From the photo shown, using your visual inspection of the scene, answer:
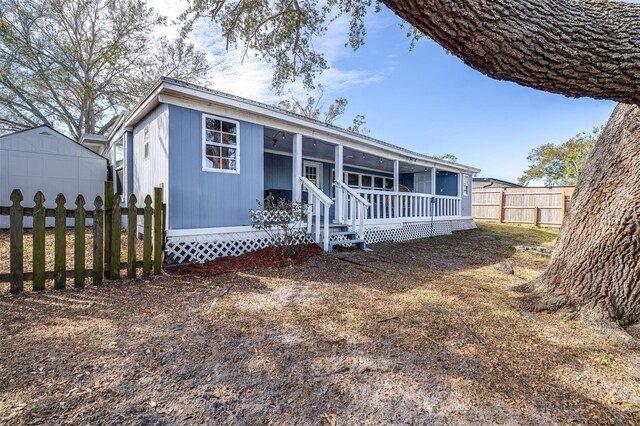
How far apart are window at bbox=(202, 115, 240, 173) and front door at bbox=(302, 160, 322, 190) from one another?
5133mm

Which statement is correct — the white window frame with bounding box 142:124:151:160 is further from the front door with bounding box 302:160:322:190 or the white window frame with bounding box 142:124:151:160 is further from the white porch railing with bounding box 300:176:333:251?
the front door with bounding box 302:160:322:190

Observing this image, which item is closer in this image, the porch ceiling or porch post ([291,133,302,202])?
porch post ([291,133,302,202])

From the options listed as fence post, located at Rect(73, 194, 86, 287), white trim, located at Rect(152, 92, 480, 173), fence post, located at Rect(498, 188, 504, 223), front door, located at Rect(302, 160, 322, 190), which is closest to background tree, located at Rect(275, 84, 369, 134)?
fence post, located at Rect(498, 188, 504, 223)

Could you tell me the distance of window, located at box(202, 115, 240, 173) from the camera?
5.96m

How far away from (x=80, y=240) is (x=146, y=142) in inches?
155

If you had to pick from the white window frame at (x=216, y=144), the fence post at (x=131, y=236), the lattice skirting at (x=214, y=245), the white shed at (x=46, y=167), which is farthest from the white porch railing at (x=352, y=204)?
the white shed at (x=46, y=167)

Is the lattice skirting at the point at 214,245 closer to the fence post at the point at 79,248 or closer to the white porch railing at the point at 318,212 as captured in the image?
the white porch railing at the point at 318,212

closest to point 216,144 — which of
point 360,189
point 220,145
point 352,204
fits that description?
point 220,145

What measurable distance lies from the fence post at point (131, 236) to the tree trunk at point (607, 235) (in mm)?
5555

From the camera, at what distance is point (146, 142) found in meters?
7.18

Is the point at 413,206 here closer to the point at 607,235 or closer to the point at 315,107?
the point at 607,235

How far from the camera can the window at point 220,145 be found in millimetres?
5957

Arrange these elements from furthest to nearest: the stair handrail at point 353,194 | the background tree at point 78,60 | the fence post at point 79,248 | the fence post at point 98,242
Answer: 1. the background tree at point 78,60
2. the stair handrail at point 353,194
3. the fence post at point 98,242
4. the fence post at point 79,248

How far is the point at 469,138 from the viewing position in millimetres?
23922
